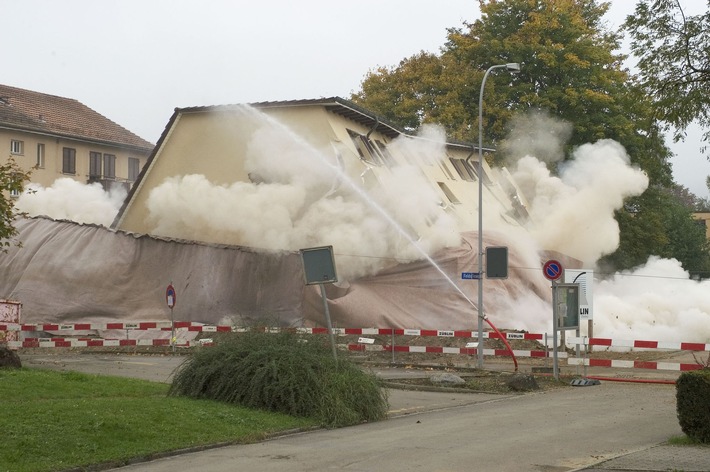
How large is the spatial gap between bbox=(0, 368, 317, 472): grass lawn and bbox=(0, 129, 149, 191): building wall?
36.3 meters

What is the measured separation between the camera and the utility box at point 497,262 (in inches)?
979

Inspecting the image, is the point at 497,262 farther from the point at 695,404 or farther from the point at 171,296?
the point at 695,404

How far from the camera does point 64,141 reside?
54.3 metres

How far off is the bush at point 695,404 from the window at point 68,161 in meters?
45.9

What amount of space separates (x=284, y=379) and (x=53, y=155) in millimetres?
41664

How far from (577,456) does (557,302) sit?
1053cm

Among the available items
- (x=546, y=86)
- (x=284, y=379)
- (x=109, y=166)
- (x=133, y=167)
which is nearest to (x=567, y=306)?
(x=284, y=379)

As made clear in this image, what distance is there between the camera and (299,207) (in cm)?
3050

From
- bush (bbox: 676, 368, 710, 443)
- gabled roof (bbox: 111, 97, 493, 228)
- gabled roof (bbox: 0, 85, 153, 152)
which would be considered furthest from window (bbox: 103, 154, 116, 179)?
bush (bbox: 676, 368, 710, 443)

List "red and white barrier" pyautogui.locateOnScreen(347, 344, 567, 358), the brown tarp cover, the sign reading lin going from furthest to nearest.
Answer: the brown tarp cover
the sign reading lin
"red and white barrier" pyautogui.locateOnScreen(347, 344, 567, 358)

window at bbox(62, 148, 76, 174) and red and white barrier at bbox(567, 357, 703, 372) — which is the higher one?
window at bbox(62, 148, 76, 174)

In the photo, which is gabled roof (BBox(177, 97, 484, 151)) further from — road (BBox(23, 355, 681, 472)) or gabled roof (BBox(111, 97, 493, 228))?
road (BBox(23, 355, 681, 472))

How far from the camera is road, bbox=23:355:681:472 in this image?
11703 mm

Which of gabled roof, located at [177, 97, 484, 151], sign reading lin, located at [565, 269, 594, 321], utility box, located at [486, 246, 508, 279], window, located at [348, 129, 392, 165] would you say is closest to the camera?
utility box, located at [486, 246, 508, 279]
